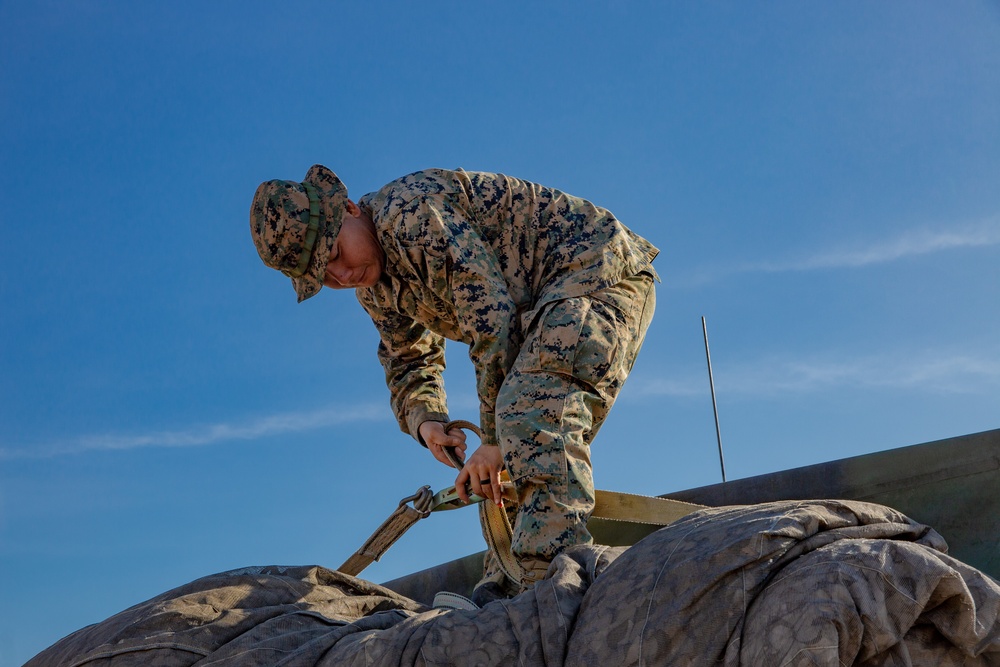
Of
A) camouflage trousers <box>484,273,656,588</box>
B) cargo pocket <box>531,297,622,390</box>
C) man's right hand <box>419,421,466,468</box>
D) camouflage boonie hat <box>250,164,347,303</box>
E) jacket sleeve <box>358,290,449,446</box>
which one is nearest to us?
camouflage trousers <box>484,273,656,588</box>

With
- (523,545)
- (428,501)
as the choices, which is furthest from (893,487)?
(428,501)

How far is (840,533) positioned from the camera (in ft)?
7.44

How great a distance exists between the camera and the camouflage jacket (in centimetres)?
385

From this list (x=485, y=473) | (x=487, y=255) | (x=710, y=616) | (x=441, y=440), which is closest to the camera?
(x=710, y=616)

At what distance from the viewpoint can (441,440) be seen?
4410mm

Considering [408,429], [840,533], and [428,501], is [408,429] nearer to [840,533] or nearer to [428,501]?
[428,501]

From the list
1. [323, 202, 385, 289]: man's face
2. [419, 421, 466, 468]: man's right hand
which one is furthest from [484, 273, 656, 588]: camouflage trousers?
[323, 202, 385, 289]: man's face

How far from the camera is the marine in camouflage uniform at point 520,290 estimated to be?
139 inches

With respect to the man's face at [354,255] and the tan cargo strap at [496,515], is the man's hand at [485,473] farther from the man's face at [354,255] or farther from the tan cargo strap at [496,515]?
the man's face at [354,255]

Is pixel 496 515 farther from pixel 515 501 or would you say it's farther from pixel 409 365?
pixel 409 365

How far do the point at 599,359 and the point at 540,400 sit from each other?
0.29m

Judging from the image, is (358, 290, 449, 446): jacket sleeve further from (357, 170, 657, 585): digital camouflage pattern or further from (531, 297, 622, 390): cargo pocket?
(531, 297, 622, 390): cargo pocket

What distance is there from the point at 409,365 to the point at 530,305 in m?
0.85

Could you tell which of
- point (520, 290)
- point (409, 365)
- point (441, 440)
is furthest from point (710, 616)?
point (409, 365)
